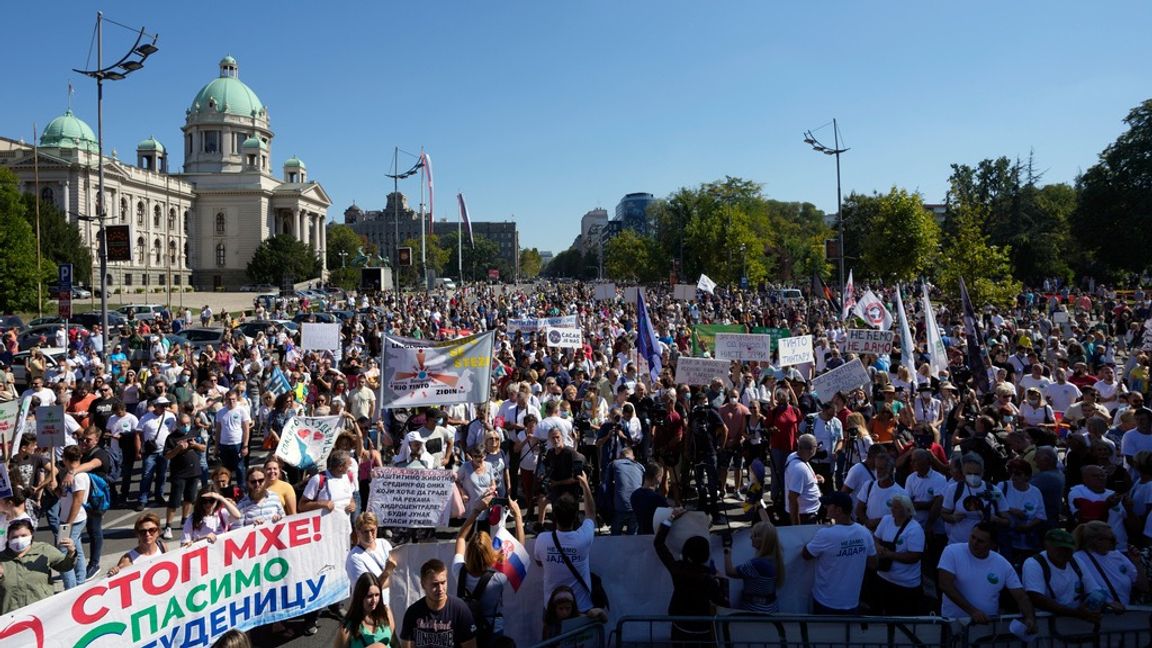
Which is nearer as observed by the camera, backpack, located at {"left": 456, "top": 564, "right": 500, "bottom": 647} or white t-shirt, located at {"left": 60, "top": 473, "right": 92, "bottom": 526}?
backpack, located at {"left": 456, "top": 564, "right": 500, "bottom": 647}

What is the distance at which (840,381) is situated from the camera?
1250cm

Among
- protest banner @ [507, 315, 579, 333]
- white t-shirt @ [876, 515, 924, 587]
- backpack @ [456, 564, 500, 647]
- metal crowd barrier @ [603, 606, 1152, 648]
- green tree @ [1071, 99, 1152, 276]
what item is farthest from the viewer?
green tree @ [1071, 99, 1152, 276]

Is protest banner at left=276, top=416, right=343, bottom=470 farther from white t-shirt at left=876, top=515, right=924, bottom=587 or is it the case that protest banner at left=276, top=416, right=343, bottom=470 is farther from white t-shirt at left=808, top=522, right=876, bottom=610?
white t-shirt at left=876, top=515, right=924, bottom=587

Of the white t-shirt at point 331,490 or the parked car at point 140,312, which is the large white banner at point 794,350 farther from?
the parked car at point 140,312

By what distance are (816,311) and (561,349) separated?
19550 mm

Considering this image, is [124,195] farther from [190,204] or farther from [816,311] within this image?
[816,311]

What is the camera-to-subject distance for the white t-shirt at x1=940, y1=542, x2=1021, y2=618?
18.5 ft

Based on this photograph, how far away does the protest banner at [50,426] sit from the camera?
9.62m

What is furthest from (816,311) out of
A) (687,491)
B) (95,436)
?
(95,436)

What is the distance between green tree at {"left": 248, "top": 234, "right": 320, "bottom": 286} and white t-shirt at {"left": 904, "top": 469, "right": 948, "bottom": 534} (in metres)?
92.6

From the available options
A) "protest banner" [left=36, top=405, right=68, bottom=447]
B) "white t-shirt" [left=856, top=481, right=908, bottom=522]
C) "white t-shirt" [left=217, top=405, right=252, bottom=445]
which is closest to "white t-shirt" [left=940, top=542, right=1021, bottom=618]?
"white t-shirt" [left=856, top=481, right=908, bottom=522]

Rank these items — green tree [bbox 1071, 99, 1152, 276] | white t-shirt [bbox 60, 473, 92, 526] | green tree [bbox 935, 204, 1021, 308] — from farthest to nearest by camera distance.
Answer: green tree [bbox 1071, 99, 1152, 276]
green tree [bbox 935, 204, 1021, 308]
white t-shirt [bbox 60, 473, 92, 526]

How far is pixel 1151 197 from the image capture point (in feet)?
178

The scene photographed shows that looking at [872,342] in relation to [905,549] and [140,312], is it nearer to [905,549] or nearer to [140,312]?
[905,549]
